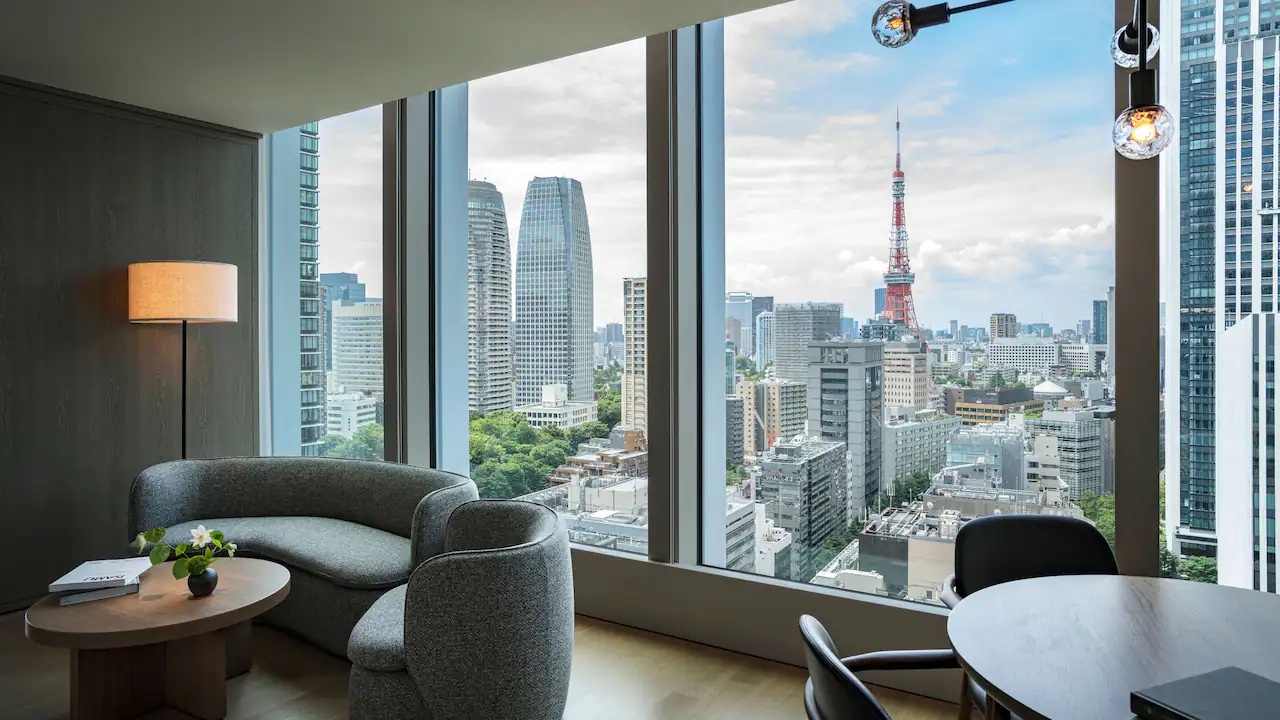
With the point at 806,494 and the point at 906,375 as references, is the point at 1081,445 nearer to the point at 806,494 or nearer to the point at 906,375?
the point at 906,375

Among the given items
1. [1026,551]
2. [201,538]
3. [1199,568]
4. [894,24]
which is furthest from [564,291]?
[1199,568]

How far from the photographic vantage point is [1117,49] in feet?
7.14

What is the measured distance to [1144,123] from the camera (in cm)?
167

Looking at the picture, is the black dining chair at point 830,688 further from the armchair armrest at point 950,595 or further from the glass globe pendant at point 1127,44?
the glass globe pendant at point 1127,44

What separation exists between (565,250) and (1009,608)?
302 cm

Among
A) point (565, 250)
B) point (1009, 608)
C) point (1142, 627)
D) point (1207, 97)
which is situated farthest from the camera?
point (565, 250)

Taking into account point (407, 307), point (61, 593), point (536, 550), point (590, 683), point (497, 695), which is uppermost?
point (407, 307)

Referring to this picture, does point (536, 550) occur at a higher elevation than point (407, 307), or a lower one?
lower

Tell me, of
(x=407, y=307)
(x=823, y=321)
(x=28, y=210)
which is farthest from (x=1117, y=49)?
(x=28, y=210)

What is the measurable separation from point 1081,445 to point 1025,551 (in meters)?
0.72

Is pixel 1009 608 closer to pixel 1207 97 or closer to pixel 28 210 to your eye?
pixel 1207 97

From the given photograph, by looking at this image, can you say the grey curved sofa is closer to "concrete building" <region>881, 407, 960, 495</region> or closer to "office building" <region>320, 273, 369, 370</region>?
"office building" <region>320, 273, 369, 370</region>

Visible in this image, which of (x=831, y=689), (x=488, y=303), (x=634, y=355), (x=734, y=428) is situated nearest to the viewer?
(x=831, y=689)

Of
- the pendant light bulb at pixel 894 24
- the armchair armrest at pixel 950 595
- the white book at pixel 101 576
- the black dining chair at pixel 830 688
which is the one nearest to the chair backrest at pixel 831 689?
the black dining chair at pixel 830 688
